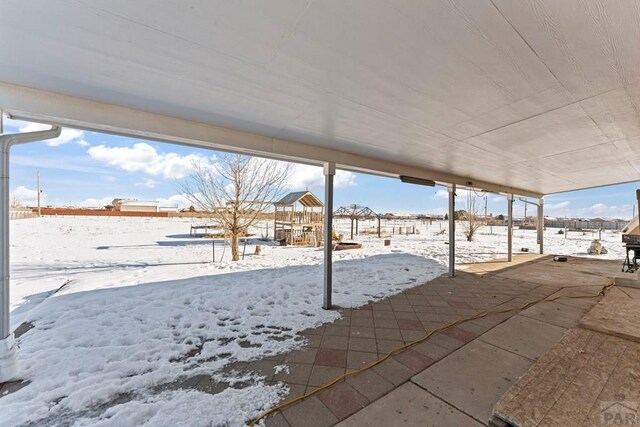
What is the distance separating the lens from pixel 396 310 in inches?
165

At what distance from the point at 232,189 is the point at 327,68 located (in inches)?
294

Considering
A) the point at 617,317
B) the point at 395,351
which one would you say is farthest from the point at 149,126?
the point at 617,317

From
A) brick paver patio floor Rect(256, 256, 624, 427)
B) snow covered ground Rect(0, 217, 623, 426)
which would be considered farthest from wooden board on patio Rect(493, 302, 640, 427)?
snow covered ground Rect(0, 217, 623, 426)

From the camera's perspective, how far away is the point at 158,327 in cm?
343

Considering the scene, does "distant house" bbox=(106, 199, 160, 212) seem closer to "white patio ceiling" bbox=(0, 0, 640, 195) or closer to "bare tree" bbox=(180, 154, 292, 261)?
"bare tree" bbox=(180, 154, 292, 261)

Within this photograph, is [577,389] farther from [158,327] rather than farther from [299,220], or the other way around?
[299,220]

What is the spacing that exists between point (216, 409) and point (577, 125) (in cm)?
480

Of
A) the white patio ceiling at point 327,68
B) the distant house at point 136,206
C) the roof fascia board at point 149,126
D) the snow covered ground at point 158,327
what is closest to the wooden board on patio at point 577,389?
the snow covered ground at point 158,327

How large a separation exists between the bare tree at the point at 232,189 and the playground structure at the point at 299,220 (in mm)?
4414

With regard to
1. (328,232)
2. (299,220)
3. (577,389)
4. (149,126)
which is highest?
(149,126)

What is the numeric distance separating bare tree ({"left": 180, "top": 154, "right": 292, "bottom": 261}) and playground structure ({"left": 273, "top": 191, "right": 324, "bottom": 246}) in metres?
4.41

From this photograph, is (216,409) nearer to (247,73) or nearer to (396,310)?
(247,73)

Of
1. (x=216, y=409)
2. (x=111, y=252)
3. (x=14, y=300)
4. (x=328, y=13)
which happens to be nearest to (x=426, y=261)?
(x=216, y=409)

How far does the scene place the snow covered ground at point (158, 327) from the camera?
206 cm
